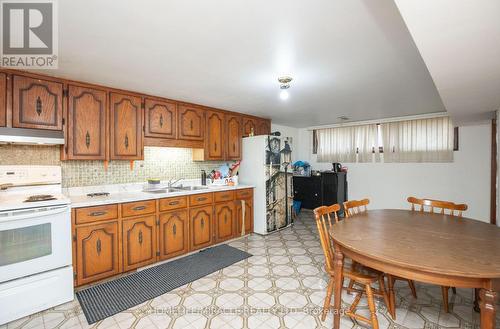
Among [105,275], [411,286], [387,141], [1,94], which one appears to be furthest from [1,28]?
[387,141]

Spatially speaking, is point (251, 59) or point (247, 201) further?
point (247, 201)

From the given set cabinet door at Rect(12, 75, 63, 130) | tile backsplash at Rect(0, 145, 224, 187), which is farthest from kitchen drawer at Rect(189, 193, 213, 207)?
cabinet door at Rect(12, 75, 63, 130)

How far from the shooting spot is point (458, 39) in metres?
1.17

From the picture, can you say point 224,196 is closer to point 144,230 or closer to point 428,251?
point 144,230

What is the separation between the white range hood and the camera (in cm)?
211

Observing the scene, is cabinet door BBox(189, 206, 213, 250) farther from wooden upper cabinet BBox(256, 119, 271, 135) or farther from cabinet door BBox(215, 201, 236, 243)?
wooden upper cabinet BBox(256, 119, 271, 135)

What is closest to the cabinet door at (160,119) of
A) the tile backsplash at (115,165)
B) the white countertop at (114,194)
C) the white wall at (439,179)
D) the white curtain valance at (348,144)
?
the tile backsplash at (115,165)

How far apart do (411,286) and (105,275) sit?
3.02m

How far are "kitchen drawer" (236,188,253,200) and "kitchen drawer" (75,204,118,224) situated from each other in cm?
183

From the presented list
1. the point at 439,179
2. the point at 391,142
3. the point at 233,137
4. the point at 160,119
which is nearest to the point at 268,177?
the point at 233,137

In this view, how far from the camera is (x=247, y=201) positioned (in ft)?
13.3

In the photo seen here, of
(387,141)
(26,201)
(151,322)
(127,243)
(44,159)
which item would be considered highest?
(387,141)

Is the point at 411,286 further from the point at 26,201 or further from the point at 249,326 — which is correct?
the point at 26,201

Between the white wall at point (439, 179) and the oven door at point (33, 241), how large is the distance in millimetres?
5303
